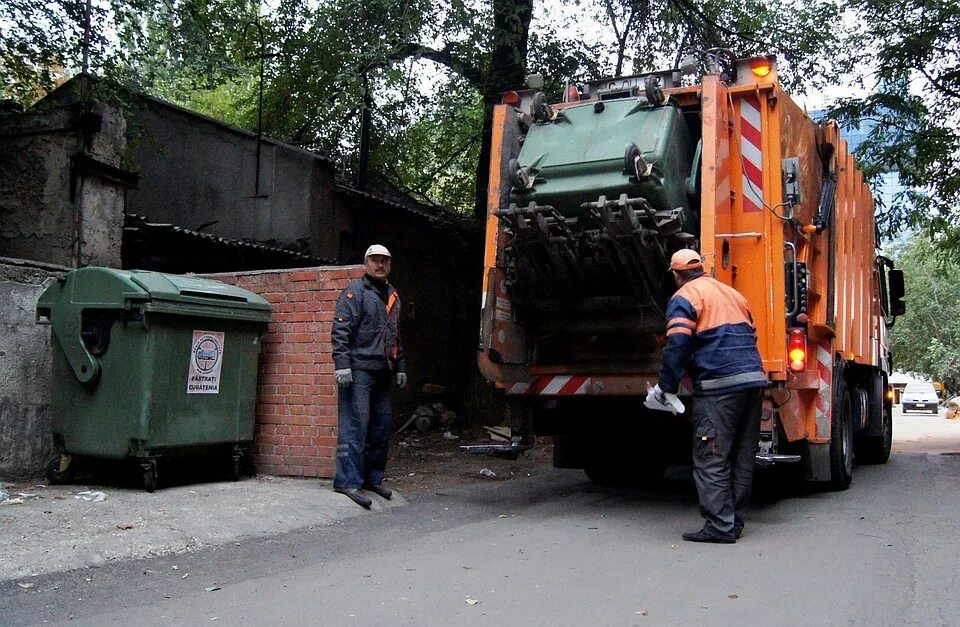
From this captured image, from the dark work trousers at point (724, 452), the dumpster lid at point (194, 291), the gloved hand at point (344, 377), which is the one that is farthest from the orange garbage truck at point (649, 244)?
the dumpster lid at point (194, 291)

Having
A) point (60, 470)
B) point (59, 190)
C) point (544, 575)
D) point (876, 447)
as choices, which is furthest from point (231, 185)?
point (544, 575)

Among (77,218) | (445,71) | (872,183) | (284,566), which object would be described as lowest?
(284,566)

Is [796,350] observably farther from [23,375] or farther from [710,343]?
[23,375]

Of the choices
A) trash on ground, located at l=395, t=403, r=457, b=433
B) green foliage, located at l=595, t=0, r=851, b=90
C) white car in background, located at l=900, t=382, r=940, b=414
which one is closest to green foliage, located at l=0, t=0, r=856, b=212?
green foliage, located at l=595, t=0, r=851, b=90

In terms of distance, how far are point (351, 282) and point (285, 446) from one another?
1317mm

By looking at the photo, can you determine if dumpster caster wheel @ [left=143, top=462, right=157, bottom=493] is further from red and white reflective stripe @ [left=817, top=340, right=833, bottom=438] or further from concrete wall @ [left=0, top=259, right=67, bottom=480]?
red and white reflective stripe @ [left=817, top=340, right=833, bottom=438]

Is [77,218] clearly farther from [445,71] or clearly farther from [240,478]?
[445,71]

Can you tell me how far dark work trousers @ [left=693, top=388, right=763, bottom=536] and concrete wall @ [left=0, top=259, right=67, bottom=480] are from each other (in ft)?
14.3

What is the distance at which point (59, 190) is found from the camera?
7.43m

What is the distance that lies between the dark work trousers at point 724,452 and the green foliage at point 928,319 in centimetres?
4119

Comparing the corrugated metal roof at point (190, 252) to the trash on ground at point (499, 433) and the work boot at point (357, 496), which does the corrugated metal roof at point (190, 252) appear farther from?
the work boot at point (357, 496)

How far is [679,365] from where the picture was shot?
5062mm

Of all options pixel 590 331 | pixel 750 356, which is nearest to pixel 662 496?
pixel 590 331

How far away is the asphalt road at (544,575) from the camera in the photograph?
3.55 meters
